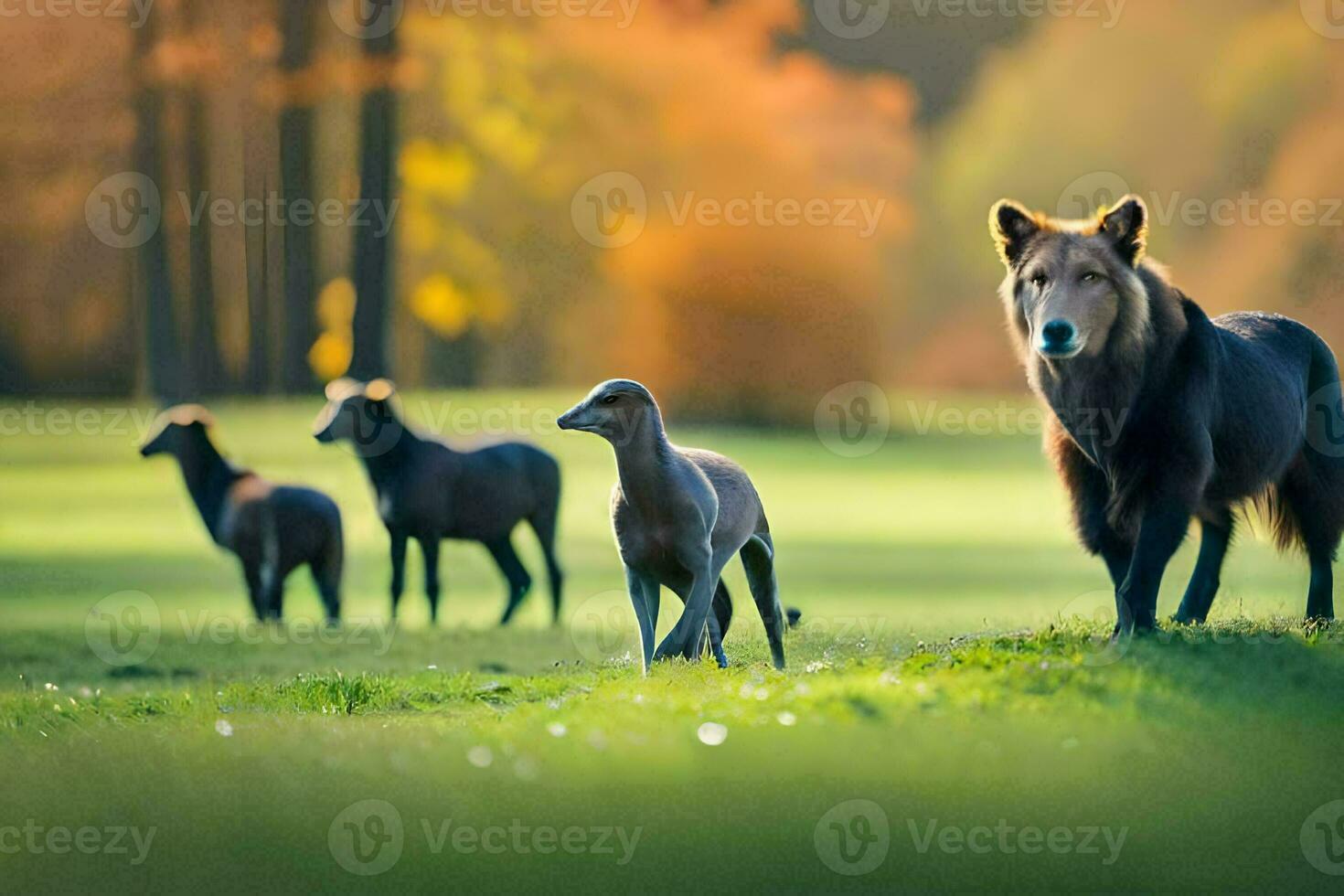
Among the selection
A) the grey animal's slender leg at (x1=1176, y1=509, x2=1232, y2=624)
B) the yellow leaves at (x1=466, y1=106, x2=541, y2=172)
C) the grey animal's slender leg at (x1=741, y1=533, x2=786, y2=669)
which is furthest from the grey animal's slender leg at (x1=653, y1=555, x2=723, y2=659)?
the yellow leaves at (x1=466, y1=106, x2=541, y2=172)

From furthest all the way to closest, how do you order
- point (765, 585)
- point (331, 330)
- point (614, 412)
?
1. point (331, 330)
2. point (765, 585)
3. point (614, 412)

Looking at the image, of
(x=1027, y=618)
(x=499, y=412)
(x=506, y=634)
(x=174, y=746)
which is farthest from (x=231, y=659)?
(x=499, y=412)

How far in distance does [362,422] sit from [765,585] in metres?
4.89

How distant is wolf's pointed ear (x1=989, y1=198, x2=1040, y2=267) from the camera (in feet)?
22.5

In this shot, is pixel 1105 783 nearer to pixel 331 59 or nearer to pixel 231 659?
pixel 231 659

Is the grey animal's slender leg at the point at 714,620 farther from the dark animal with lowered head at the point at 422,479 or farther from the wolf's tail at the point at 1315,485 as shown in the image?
the dark animal with lowered head at the point at 422,479

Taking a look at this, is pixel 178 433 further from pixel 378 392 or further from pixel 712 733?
pixel 712 733

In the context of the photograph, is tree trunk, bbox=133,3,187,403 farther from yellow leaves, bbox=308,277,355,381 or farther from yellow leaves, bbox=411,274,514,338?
yellow leaves, bbox=411,274,514,338

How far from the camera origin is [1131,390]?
22.7ft

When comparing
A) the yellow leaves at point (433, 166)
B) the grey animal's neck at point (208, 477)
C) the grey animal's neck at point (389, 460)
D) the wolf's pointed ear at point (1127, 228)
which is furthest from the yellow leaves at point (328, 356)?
the wolf's pointed ear at point (1127, 228)

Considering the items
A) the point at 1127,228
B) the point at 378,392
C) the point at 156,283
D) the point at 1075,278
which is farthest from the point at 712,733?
the point at 156,283

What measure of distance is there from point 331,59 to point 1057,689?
14.7 m

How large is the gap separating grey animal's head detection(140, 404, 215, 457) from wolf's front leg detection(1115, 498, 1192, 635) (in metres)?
7.62

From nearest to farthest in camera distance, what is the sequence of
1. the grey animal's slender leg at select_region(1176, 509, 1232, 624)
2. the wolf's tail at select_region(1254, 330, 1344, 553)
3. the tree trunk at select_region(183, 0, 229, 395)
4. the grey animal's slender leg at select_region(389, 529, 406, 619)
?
1. the wolf's tail at select_region(1254, 330, 1344, 553)
2. the grey animal's slender leg at select_region(1176, 509, 1232, 624)
3. the grey animal's slender leg at select_region(389, 529, 406, 619)
4. the tree trunk at select_region(183, 0, 229, 395)
